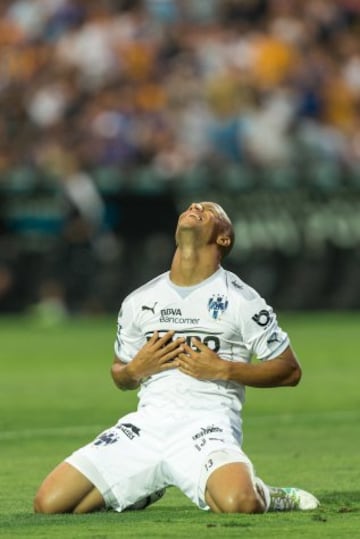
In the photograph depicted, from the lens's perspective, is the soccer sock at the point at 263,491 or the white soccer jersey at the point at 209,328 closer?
the soccer sock at the point at 263,491

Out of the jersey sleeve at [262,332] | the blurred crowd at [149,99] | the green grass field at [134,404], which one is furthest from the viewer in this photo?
the blurred crowd at [149,99]

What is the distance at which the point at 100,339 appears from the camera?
63.7 ft

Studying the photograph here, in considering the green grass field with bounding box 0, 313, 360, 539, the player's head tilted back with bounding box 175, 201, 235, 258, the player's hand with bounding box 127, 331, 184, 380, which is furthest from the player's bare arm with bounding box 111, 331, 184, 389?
the green grass field with bounding box 0, 313, 360, 539

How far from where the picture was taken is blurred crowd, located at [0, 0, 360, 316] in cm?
2192

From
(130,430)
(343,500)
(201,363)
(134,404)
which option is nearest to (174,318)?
(201,363)

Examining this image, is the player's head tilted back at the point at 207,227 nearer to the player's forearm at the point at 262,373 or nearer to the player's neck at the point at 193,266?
the player's neck at the point at 193,266

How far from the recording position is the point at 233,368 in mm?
7250

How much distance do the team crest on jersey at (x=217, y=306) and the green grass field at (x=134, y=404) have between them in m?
0.90

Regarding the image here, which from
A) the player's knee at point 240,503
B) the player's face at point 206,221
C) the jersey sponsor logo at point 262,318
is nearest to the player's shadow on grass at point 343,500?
the player's knee at point 240,503

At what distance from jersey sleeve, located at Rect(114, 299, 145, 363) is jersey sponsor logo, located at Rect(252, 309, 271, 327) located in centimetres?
56

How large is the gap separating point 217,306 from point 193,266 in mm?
233

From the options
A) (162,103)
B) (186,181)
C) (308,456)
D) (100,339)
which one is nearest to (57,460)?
(308,456)

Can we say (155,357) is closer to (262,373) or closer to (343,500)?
(262,373)

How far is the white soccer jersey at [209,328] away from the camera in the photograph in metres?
7.30
